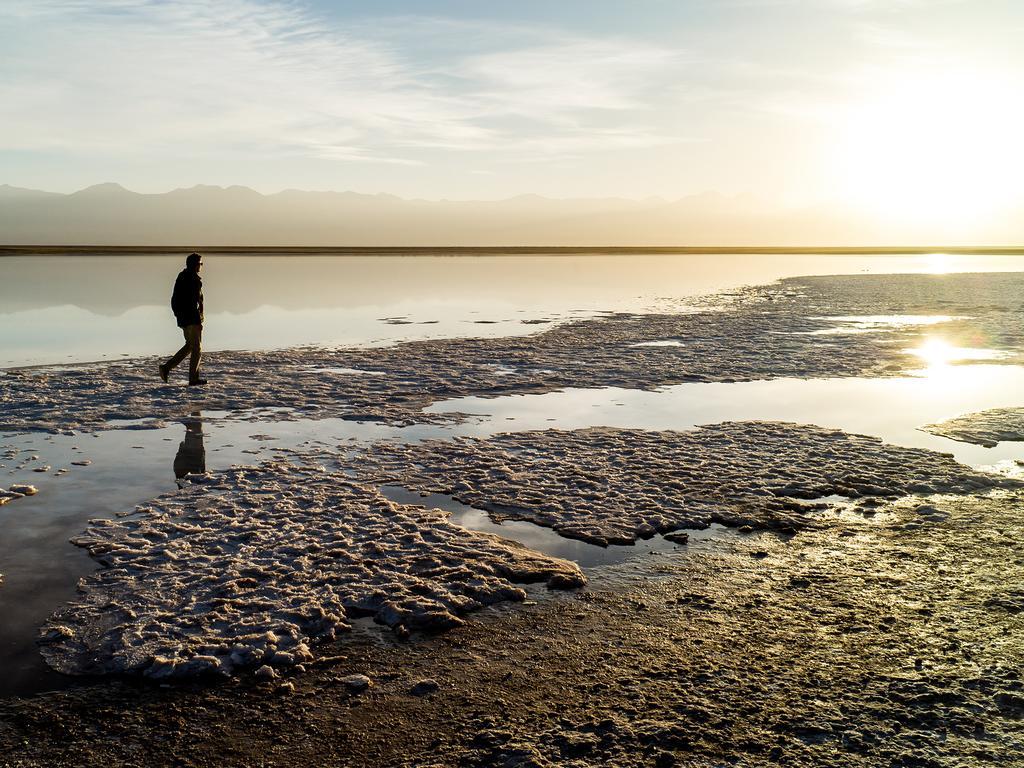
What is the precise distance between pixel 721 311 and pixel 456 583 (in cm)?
3265

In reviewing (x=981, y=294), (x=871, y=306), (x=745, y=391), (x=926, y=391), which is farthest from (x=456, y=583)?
(x=981, y=294)

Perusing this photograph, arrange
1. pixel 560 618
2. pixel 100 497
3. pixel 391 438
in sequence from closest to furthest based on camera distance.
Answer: pixel 560 618 → pixel 100 497 → pixel 391 438

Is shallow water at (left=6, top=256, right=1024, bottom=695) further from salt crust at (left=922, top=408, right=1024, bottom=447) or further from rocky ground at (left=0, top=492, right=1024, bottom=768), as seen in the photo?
rocky ground at (left=0, top=492, right=1024, bottom=768)

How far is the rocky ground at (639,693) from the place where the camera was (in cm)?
497

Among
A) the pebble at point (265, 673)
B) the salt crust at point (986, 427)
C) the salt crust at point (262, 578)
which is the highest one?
the salt crust at point (986, 427)

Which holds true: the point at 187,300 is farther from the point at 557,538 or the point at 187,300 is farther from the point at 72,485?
the point at 557,538

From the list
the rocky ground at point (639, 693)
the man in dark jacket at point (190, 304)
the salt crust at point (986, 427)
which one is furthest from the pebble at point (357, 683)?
the man in dark jacket at point (190, 304)

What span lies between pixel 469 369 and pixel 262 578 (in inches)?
522

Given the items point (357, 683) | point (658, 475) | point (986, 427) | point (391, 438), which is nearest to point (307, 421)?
point (391, 438)

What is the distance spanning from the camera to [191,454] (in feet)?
39.5

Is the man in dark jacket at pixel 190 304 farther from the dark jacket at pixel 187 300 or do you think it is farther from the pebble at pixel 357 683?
the pebble at pixel 357 683

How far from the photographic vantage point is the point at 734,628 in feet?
21.6

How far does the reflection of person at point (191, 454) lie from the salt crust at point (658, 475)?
7.39 ft

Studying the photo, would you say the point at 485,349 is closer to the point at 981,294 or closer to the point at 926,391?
the point at 926,391
